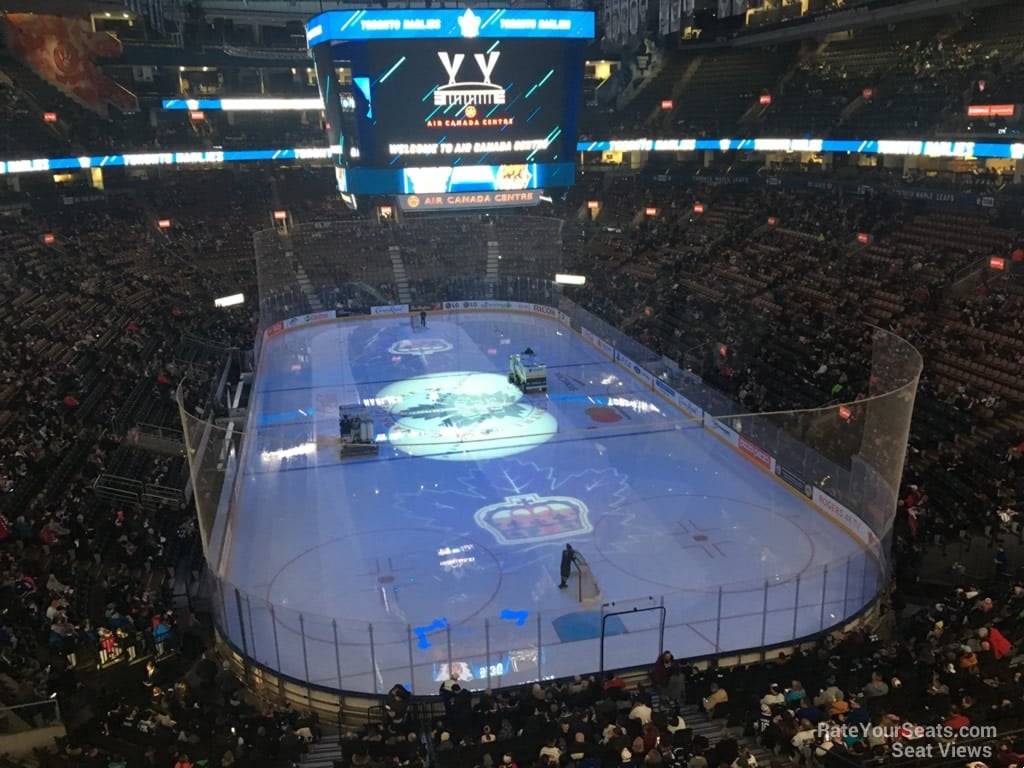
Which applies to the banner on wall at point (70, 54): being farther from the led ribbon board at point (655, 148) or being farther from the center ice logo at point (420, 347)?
the center ice logo at point (420, 347)

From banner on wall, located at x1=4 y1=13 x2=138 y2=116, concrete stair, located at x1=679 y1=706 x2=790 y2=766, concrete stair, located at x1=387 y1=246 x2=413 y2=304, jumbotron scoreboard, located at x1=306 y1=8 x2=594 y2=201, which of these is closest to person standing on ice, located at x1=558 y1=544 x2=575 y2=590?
concrete stair, located at x1=679 y1=706 x2=790 y2=766

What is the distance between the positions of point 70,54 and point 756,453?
38806 mm

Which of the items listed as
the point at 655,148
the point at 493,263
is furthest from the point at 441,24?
the point at 655,148

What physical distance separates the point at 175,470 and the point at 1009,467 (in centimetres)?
1565

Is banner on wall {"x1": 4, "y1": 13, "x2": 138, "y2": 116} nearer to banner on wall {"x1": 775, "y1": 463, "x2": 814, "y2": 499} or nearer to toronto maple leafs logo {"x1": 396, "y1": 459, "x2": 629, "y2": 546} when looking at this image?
toronto maple leafs logo {"x1": 396, "y1": 459, "x2": 629, "y2": 546}

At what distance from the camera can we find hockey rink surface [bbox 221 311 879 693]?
36.4 ft

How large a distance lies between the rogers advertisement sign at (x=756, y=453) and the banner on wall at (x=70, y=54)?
36.3m

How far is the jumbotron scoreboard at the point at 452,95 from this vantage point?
63.5 feet

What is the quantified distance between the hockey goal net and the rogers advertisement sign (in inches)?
232

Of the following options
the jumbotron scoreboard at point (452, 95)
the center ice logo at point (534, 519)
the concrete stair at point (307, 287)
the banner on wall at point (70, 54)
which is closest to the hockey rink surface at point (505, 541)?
the center ice logo at point (534, 519)

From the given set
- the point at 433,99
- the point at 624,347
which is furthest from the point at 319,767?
the point at 624,347

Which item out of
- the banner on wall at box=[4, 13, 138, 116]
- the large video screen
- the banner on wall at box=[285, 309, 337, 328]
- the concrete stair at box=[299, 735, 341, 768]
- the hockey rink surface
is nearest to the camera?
the concrete stair at box=[299, 735, 341, 768]

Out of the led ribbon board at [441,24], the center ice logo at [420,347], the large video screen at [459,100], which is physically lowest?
the center ice logo at [420,347]

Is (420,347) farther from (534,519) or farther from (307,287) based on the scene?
(534,519)
